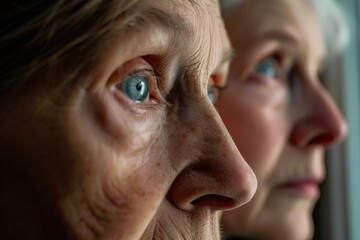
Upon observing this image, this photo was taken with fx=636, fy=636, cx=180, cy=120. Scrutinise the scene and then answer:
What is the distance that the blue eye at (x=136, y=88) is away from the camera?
2.15ft

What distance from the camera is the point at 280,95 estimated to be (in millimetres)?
1243

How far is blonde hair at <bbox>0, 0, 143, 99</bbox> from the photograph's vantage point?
0.60 meters

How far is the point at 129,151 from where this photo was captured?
617 millimetres

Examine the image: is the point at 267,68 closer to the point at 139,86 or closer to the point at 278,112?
the point at 278,112

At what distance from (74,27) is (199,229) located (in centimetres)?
25

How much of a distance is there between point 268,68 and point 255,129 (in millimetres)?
163

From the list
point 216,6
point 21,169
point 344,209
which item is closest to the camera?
point 21,169

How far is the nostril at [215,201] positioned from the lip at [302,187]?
60 centimetres

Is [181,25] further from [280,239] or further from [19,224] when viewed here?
[280,239]

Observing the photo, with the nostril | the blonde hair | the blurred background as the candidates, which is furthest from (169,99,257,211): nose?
the blurred background

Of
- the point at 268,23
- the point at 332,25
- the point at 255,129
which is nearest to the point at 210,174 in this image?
the point at 255,129

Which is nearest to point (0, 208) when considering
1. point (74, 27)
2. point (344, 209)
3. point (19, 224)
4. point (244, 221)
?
point (19, 224)

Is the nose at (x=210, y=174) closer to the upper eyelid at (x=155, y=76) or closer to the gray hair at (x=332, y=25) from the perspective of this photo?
the upper eyelid at (x=155, y=76)

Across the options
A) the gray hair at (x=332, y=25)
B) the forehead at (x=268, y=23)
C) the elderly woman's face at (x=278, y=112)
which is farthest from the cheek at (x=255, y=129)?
the gray hair at (x=332, y=25)
